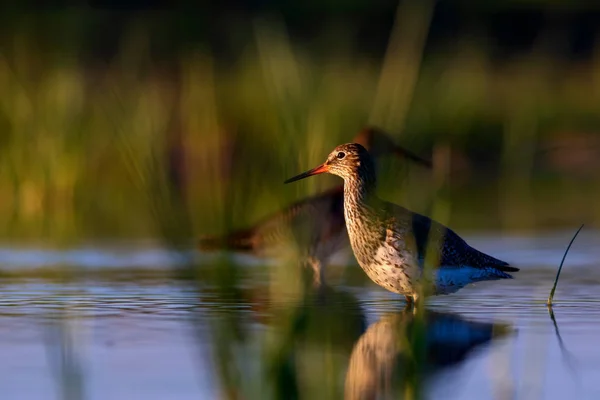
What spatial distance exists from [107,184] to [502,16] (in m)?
11.7

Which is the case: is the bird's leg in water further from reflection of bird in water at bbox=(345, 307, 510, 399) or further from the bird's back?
reflection of bird in water at bbox=(345, 307, 510, 399)

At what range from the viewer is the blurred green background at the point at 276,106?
6.59 meters

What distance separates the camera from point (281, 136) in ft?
19.3

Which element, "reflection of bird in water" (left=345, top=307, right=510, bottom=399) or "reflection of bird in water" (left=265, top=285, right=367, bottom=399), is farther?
"reflection of bird in water" (left=345, top=307, right=510, bottom=399)

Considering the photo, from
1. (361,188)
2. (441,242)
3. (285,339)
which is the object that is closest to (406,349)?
(285,339)

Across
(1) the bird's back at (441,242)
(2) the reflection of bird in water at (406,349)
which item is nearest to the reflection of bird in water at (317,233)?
(1) the bird's back at (441,242)

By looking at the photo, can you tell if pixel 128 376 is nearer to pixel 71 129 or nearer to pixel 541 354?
pixel 541 354

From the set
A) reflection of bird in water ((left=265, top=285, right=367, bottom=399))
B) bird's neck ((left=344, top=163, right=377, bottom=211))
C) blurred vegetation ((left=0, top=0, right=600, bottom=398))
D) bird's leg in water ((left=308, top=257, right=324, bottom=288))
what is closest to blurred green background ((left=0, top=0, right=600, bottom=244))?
blurred vegetation ((left=0, top=0, right=600, bottom=398))

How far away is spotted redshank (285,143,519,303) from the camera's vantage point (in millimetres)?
8195

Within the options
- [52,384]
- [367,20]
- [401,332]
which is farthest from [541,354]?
[367,20]

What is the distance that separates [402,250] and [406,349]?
1962 millimetres

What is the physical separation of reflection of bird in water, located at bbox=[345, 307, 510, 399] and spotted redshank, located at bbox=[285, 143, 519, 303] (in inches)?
8.6

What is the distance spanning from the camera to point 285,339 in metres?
4.87

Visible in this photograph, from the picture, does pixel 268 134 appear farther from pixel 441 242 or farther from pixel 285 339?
pixel 285 339
